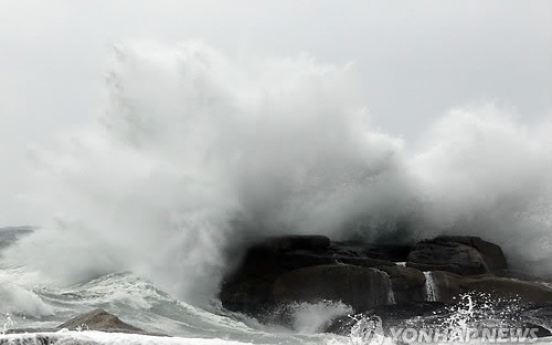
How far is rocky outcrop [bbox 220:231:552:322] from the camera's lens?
1236cm

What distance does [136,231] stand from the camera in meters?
15.4

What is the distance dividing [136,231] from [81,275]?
176 cm

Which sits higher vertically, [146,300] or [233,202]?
[233,202]

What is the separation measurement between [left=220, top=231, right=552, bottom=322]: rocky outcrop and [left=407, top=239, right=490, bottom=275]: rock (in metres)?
0.03

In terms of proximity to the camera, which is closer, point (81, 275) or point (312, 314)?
point (312, 314)

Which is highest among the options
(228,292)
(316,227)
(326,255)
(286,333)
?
(316,227)

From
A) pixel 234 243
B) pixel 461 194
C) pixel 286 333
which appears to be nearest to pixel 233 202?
pixel 234 243

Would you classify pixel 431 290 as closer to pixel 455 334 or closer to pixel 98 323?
pixel 455 334

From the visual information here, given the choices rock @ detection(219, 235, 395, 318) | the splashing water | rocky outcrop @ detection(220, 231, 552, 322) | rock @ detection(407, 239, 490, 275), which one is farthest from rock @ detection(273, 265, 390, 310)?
rock @ detection(407, 239, 490, 275)

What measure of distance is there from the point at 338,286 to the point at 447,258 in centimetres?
426

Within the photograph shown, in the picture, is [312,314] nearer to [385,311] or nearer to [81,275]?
[385,311]

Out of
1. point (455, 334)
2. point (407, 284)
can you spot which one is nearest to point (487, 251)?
point (407, 284)

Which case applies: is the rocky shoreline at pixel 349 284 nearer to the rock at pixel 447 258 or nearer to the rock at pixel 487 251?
the rock at pixel 447 258

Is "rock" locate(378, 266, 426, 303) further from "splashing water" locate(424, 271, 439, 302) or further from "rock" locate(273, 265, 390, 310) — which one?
"rock" locate(273, 265, 390, 310)
